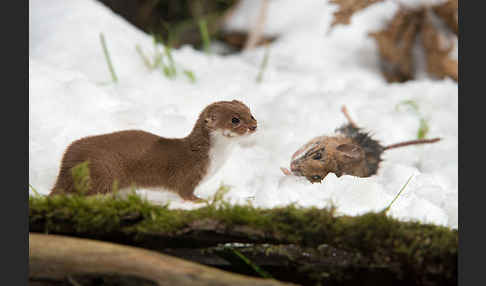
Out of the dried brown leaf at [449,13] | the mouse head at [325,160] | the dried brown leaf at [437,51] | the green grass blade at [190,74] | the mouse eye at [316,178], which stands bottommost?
the mouse eye at [316,178]

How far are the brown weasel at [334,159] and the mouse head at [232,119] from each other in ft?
1.36

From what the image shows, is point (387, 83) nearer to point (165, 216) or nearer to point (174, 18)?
point (174, 18)

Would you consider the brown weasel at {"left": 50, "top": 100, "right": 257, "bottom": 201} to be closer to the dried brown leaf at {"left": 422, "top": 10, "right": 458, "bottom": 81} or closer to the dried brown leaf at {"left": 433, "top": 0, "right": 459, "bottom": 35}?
the dried brown leaf at {"left": 422, "top": 10, "right": 458, "bottom": 81}

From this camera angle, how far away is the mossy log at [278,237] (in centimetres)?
153

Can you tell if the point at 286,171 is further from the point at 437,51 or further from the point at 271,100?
the point at 437,51

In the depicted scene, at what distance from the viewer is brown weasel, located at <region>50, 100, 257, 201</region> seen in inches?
81.8

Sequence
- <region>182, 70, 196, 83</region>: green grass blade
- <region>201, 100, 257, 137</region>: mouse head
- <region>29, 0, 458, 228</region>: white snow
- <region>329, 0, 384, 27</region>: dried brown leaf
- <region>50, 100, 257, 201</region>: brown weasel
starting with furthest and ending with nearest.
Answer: <region>329, 0, 384, 27</region>: dried brown leaf < <region>182, 70, 196, 83</region>: green grass blade < <region>29, 0, 458, 228</region>: white snow < <region>201, 100, 257, 137</region>: mouse head < <region>50, 100, 257, 201</region>: brown weasel

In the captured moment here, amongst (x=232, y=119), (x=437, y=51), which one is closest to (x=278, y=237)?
(x=232, y=119)

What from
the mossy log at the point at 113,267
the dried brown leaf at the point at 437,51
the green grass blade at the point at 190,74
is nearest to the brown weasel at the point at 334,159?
the mossy log at the point at 113,267

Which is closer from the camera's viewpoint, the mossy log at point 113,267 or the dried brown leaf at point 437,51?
the mossy log at point 113,267

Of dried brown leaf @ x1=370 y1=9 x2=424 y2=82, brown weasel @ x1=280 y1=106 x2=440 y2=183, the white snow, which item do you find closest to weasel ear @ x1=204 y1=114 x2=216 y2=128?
the white snow

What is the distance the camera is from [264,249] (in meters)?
1.61

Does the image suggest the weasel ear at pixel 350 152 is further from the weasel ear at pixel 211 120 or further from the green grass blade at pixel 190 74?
the green grass blade at pixel 190 74

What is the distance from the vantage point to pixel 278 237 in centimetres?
159
